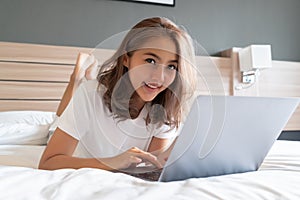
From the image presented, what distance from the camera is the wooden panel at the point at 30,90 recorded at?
84.4 inches

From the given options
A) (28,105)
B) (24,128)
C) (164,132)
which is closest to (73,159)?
(164,132)

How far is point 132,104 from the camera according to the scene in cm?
95

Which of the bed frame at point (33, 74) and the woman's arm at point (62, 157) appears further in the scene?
the bed frame at point (33, 74)

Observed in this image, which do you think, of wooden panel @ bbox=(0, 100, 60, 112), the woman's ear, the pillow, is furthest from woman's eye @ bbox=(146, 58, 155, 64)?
wooden panel @ bbox=(0, 100, 60, 112)

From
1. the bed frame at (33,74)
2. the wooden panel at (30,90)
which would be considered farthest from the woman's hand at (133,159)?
the wooden panel at (30,90)

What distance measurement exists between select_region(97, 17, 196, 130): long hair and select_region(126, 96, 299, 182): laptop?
0.16 metres

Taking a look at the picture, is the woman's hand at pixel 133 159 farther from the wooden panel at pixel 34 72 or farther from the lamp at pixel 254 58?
the lamp at pixel 254 58

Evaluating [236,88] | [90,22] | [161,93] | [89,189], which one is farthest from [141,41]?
[236,88]

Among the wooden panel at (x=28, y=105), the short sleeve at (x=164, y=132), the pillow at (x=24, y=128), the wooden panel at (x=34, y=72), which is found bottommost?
the wooden panel at (x=28, y=105)

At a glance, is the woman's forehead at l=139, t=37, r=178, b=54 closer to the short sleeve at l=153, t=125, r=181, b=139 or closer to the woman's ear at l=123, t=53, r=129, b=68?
the woman's ear at l=123, t=53, r=129, b=68

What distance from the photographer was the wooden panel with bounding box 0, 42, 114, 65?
7.12ft

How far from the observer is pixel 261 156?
86 cm

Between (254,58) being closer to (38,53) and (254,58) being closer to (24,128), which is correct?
(38,53)

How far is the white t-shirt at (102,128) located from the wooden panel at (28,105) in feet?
4.28
